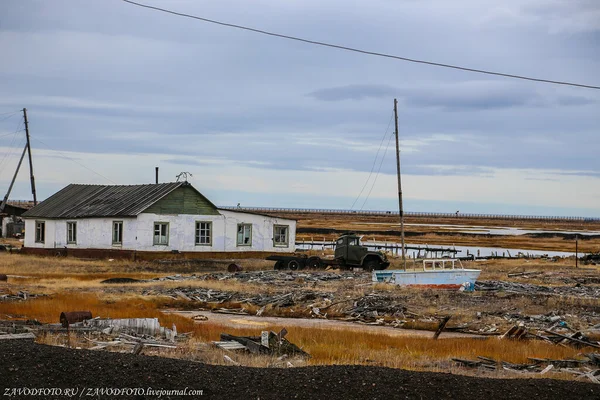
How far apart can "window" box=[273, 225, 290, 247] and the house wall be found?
233 millimetres

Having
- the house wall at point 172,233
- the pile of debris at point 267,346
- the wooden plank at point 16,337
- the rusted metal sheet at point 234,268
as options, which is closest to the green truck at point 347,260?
the rusted metal sheet at point 234,268

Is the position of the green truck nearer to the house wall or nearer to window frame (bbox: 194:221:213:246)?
window frame (bbox: 194:221:213:246)

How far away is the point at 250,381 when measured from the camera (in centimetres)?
986

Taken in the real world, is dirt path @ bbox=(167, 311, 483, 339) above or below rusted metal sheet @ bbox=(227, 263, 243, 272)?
below

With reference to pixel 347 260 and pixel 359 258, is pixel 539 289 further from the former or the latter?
pixel 347 260

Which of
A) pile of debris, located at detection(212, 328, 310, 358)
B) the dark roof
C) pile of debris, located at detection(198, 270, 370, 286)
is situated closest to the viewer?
pile of debris, located at detection(212, 328, 310, 358)

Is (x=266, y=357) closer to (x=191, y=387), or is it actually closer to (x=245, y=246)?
(x=191, y=387)

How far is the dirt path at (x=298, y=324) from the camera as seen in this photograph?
19.8 metres

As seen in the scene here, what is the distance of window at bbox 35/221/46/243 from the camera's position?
47750 mm

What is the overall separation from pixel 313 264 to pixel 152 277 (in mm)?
8709

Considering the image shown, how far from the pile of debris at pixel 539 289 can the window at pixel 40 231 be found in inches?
1116

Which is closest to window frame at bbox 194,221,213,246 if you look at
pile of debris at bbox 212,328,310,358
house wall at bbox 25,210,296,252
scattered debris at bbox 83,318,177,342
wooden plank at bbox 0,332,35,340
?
house wall at bbox 25,210,296,252

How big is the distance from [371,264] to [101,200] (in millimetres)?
18189

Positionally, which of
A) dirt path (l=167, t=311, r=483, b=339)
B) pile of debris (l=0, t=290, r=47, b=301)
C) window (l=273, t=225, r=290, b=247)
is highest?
window (l=273, t=225, r=290, b=247)
